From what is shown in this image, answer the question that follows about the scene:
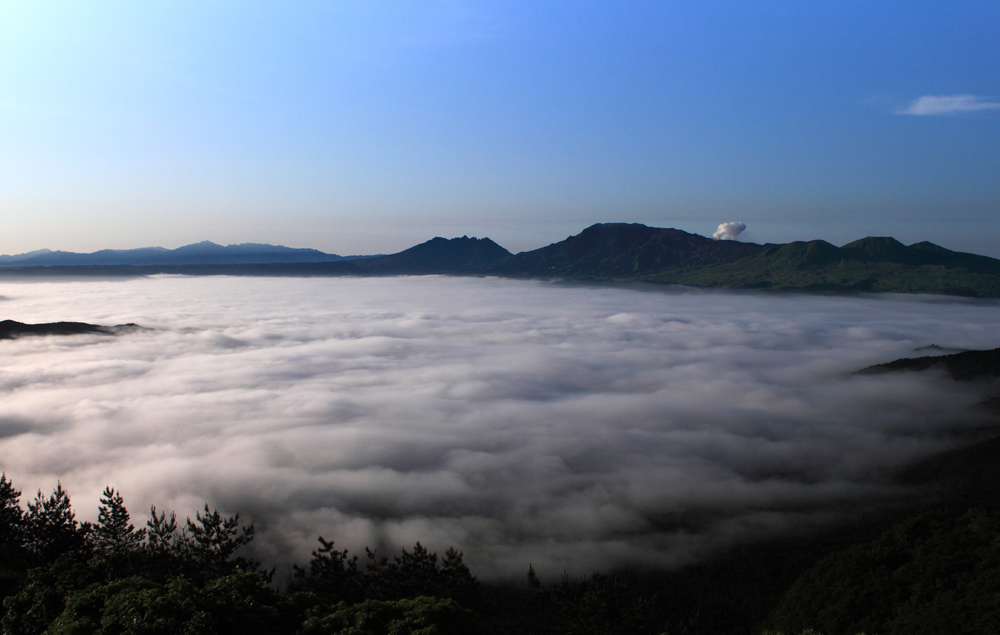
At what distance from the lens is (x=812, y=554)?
117 m

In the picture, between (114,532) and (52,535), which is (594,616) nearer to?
(114,532)

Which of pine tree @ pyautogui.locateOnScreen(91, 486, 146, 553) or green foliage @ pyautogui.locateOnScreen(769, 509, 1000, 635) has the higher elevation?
pine tree @ pyautogui.locateOnScreen(91, 486, 146, 553)

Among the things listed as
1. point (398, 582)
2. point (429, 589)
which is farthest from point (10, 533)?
point (429, 589)

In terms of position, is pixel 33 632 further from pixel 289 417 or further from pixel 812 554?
pixel 289 417

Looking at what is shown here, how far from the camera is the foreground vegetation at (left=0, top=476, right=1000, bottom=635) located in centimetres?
3759

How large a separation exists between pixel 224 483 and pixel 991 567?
145 m

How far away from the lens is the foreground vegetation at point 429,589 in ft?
123

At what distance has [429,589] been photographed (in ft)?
199

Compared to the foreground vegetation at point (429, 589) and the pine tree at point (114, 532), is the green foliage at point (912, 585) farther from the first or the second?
the pine tree at point (114, 532)

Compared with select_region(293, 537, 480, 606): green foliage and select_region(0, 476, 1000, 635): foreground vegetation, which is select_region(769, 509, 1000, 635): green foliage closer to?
select_region(0, 476, 1000, 635): foreground vegetation

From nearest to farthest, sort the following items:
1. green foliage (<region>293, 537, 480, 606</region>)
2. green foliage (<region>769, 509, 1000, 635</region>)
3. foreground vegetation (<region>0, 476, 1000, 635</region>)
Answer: foreground vegetation (<region>0, 476, 1000, 635</region>) → green foliage (<region>293, 537, 480, 606</region>) → green foliage (<region>769, 509, 1000, 635</region>)

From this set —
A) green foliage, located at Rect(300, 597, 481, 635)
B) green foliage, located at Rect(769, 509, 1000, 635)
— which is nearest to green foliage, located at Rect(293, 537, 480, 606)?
green foliage, located at Rect(300, 597, 481, 635)

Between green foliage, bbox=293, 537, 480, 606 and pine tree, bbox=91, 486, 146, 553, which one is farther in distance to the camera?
green foliage, bbox=293, 537, 480, 606

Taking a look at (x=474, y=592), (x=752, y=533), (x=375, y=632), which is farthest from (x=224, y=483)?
(x=752, y=533)
